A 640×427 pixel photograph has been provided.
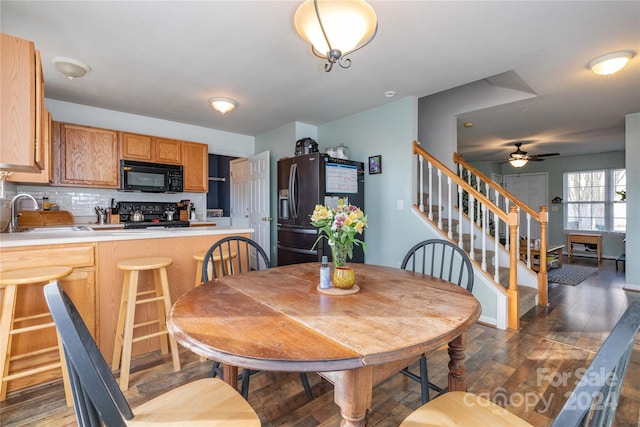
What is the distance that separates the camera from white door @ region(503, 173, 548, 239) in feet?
25.3

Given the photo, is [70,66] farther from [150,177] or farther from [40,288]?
[40,288]

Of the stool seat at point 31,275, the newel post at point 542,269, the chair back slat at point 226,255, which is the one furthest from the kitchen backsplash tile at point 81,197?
the newel post at point 542,269

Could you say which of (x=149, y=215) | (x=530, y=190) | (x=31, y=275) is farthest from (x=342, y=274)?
(x=530, y=190)

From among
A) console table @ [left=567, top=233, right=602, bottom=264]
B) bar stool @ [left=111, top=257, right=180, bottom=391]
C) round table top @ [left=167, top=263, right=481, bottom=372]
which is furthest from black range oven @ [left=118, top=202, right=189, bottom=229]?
console table @ [left=567, top=233, right=602, bottom=264]

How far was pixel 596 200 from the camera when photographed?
6.98 m

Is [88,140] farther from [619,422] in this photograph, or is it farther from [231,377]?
[619,422]

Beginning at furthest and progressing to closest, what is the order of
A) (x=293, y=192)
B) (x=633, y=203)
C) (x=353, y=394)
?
1. (x=633, y=203)
2. (x=293, y=192)
3. (x=353, y=394)

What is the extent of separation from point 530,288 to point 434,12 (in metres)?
3.11

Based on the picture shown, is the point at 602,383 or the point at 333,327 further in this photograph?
the point at 333,327

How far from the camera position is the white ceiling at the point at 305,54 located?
1944 millimetres

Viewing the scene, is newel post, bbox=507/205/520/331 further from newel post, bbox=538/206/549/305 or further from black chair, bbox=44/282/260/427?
black chair, bbox=44/282/260/427

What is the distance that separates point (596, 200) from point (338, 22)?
27.9 feet

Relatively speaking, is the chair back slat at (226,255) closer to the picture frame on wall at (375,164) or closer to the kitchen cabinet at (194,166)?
the kitchen cabinet at (194,166)

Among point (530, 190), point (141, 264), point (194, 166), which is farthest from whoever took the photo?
point (530, 190)
